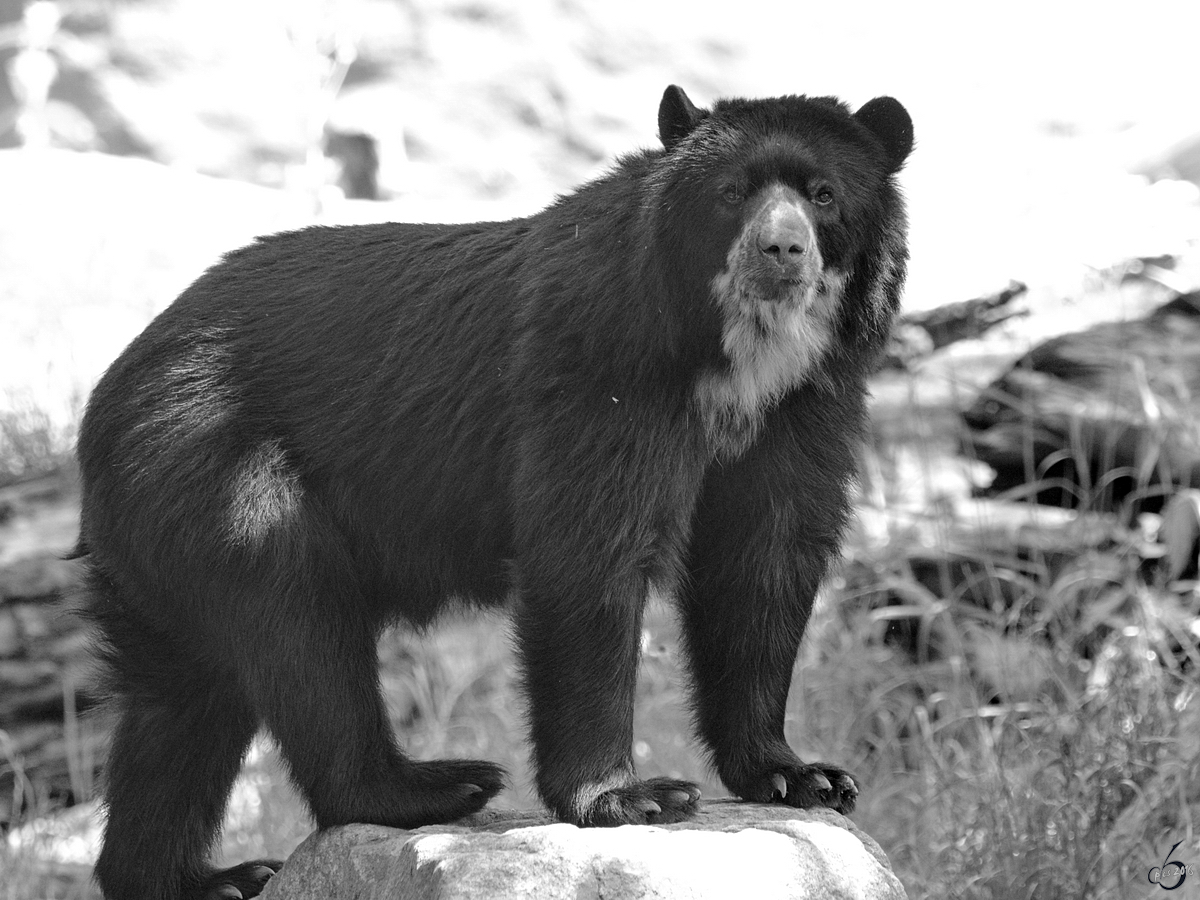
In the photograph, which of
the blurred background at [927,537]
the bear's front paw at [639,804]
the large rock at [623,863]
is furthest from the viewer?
the blurred background at [927,537]

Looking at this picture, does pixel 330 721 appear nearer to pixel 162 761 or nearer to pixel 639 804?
pixel 162 761

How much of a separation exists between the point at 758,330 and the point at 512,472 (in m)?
0.80

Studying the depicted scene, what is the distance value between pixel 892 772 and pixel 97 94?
15441 millimetres

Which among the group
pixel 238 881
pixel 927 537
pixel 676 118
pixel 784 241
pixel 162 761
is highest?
pixel 676 118

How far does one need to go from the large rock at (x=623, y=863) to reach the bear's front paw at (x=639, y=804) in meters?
0.07

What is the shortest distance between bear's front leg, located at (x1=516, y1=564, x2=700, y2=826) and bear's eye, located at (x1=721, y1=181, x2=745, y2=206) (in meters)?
1.11

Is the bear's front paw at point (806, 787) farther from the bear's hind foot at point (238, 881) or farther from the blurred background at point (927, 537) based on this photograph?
the bear's hind foot at point (238, 881)

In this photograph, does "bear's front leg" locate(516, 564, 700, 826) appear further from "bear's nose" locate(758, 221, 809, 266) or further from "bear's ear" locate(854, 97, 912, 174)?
"bear's ear" locate(854, 97, 912, 174)

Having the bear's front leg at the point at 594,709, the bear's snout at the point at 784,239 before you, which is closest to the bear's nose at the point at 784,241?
the bear's snout at the point at 784,239

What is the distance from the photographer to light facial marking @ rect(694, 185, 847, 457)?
4.23 meters

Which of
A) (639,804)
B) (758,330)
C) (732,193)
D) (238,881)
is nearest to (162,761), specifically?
(238,881)

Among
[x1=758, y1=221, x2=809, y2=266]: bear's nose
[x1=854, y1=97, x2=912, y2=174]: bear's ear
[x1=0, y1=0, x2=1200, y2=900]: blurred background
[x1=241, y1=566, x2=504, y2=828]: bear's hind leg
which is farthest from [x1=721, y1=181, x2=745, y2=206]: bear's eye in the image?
[x1=0, y1=0, x2=1200, y2=900]: blurred background

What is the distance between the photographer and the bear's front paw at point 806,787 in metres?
4.46

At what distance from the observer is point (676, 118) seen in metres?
4.42
